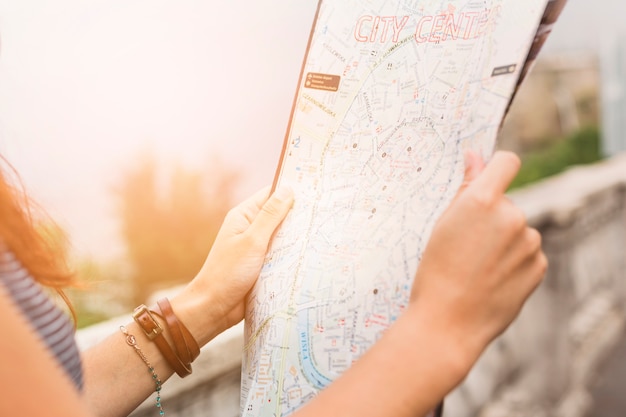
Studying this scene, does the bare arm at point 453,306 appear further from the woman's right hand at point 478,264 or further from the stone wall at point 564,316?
the stone wall at point 564,316

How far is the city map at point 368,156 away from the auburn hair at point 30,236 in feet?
0.84

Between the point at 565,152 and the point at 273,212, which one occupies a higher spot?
the point at 273,212

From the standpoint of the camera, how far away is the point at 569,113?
26.7 feet

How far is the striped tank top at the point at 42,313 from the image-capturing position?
0.60m

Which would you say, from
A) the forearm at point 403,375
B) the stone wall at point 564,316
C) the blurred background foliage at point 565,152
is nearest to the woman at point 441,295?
the forearm at point 403,375

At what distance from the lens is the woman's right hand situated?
685 mm

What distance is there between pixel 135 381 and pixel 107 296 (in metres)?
0.65

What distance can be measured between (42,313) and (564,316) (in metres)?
3.27

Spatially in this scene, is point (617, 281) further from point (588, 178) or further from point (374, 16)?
point (374, 16)

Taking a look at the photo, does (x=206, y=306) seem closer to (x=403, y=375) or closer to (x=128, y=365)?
(x=128, y=365)

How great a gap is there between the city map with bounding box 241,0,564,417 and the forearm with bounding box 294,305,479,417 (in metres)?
0.13

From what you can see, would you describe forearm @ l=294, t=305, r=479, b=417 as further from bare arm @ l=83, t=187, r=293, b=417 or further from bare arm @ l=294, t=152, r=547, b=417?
bare arm @ l=83, t=187, r=293, b=417

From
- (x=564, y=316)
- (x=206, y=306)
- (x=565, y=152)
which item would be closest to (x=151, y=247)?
(x=206, y=306)

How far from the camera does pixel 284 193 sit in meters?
0.93
